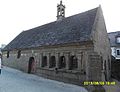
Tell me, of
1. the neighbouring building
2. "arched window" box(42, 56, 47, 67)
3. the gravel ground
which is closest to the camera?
the gravel ground

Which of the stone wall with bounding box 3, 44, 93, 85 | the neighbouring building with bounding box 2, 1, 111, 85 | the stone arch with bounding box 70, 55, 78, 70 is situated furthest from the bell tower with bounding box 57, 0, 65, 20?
the stone arch with bounding box 70, 55, 78, 70

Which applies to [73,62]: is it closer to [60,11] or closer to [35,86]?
[35,86]

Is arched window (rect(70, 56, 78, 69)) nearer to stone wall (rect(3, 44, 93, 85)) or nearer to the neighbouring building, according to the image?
Result: the neighbouring building

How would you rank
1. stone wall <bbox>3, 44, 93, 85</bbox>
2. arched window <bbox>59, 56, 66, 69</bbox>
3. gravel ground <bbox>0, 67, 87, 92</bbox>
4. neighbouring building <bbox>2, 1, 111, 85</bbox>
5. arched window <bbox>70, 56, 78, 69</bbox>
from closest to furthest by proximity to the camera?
gravel ground <bbox>0, 67, 87, 92</bbox> → neighbouring building <bbox>2, 1, 111, 85</bbox> → stone wall <bbox>3, 44, 93, 85</bbox> → arched window <bbox>70, 56, 78, 69</bbox> → arched window <bbox>59, 56, 66, 69</bbox>

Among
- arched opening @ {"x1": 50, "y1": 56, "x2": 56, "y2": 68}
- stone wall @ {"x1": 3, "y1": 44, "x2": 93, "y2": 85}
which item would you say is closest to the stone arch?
stone wall @ {"x1": 3, "y1": 44, "x2": 93, "y2": 85}

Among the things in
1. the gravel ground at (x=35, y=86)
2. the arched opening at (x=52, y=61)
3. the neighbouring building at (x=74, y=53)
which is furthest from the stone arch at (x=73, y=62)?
the arched opening at (x=52, y=61)

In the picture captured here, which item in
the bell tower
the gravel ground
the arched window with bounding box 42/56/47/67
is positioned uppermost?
the bell tower

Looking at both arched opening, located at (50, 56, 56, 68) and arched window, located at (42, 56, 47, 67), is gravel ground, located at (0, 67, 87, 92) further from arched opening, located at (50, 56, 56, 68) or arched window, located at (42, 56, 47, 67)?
arched window, located at (42, 56, 47, 67)

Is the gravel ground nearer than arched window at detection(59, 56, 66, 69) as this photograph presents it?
Yes

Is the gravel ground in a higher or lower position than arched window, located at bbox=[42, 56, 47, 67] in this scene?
lower

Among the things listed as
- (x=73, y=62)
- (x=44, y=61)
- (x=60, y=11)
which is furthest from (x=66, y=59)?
(x=60, y=11)

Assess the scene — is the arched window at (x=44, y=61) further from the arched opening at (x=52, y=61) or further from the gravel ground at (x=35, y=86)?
the gravel ground at (x=35, y=86)

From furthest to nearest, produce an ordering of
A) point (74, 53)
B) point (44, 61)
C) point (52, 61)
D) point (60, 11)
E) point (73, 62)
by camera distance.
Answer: point (60, 11) < point (44, 61) < point (52, 61) < point (73, 62) < point (74, 53)

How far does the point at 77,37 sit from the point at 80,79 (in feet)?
14.6
